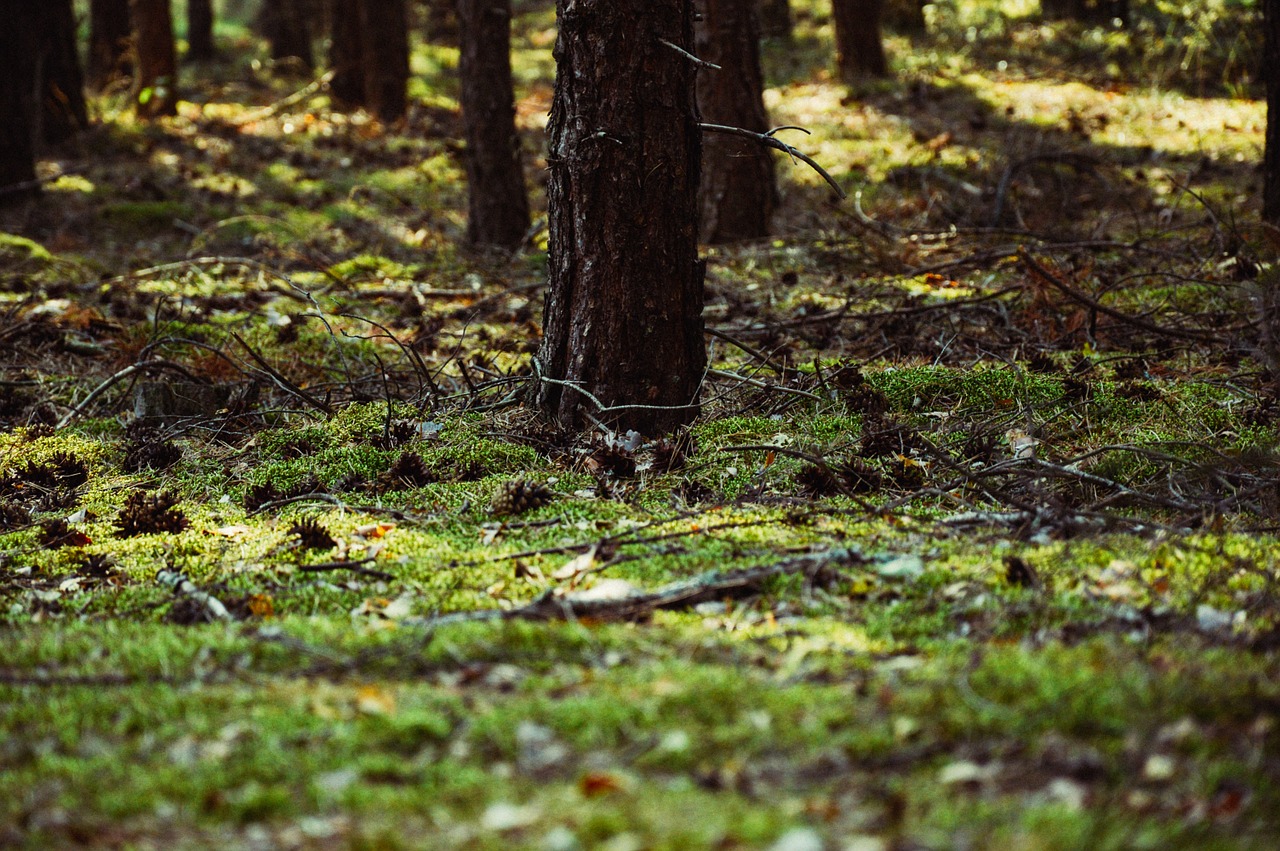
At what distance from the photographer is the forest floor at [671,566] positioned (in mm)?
1652

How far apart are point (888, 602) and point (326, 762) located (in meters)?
1.40

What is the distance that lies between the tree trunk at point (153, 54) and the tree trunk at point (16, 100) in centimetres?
319

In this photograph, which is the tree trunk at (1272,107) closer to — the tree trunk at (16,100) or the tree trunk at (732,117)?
the tree trunk at (732,117)

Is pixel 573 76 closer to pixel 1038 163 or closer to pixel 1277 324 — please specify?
pixel 1277 324

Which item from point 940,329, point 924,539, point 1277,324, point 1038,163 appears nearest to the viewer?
point 924,539

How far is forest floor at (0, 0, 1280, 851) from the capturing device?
165cm

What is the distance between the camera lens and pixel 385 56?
12922 millimetres

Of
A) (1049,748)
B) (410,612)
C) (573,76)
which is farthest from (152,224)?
(1049,748)

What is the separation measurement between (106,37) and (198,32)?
8.89 feet

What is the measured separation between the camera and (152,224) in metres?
9.30

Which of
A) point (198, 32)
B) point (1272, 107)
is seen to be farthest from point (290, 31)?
point (1272, 107)

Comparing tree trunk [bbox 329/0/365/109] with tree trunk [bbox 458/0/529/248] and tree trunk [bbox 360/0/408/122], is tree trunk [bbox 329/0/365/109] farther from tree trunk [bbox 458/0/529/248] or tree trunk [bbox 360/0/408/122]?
tree trunk [bbox 458/0/529/248]

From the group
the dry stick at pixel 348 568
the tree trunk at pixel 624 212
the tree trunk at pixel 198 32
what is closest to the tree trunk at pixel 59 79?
the tree trunk at pixel 198 32

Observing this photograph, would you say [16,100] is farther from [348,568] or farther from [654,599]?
[654,599]
